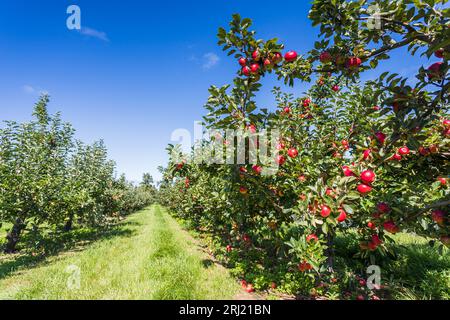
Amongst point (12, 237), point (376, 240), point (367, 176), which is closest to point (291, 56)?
point (367, 176)

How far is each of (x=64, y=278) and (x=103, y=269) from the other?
2.33 feet

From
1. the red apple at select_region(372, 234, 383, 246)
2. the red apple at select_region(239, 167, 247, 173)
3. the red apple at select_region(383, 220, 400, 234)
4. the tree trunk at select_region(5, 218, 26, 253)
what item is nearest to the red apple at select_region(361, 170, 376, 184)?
the red apple at select_region(383, 220, 400, 234)

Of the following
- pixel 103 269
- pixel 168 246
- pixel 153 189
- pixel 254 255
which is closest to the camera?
pixel 103 269

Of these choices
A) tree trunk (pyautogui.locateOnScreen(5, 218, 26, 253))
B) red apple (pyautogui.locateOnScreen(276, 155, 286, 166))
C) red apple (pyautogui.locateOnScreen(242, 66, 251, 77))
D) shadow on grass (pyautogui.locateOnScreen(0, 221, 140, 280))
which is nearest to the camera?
red apple (pyautogui.locateOnScreen(242, 66, 251, 77))

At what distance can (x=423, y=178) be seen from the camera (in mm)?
2658

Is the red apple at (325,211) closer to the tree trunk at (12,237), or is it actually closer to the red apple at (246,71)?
the red apple at (246,71)

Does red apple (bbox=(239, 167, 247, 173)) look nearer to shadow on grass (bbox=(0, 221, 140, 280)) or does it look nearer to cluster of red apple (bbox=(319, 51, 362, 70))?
cluster of red apple (bbox=(319, 51, 362, 70))

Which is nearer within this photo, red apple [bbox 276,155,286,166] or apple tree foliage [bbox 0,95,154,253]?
red apple [bbox 276,155,286,166]

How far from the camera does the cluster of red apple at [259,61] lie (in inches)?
104

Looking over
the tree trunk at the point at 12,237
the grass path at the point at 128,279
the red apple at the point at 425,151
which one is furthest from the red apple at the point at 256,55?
the tree trunk at the point at 12,237

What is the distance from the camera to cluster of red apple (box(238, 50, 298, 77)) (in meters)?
2.64

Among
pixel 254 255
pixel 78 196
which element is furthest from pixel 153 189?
pixel 254 255

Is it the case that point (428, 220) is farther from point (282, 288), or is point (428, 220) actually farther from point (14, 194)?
point (14, 194)

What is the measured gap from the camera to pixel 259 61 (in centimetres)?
272
